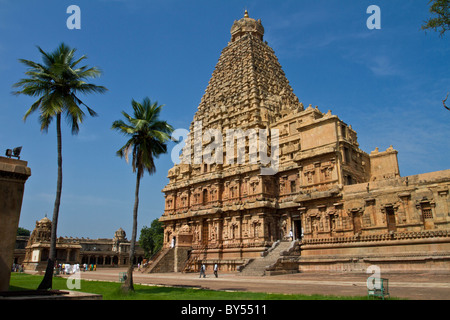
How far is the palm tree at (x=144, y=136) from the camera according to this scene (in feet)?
73.6

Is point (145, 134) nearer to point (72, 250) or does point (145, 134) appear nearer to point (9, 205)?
point (9, 205)

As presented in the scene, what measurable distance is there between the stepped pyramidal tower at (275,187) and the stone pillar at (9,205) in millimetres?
23139

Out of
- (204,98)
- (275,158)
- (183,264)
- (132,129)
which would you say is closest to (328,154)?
(275,158)

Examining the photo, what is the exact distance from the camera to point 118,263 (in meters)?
78.5

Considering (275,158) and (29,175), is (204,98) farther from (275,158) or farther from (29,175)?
(29,175)

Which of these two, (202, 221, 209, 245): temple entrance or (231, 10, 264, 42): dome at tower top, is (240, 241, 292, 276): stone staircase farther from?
(231, 10, 264, 42): dome at tower top

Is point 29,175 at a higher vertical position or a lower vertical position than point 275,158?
lower

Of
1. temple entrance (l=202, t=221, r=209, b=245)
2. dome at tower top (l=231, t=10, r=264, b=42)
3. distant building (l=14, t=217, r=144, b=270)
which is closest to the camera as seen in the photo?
temple entrance (l=202, t=221, r=209, b=245)

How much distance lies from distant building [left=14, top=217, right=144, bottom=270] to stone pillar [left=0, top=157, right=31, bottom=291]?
45604 mm

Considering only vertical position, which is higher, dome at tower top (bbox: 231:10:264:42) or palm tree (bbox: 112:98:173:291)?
dome at tower top (bbox: 231:10:264:42)

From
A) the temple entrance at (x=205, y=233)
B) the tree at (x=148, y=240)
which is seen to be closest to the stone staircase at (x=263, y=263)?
the temple entrance at (x=205, y=233)

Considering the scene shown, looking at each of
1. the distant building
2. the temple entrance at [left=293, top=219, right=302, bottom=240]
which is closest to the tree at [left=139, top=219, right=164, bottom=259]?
the distant building

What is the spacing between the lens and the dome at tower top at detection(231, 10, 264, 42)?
63000mm
